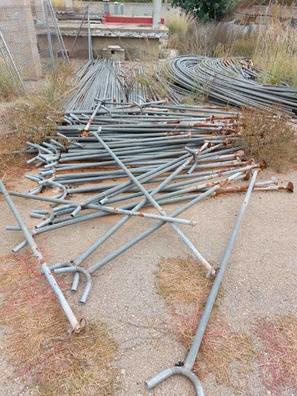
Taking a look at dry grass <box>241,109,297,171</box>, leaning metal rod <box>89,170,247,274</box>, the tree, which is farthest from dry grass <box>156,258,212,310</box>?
the tree

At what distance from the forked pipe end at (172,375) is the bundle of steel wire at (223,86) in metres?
4.59

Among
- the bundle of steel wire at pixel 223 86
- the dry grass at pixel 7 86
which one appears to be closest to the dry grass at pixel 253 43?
the bundle of steel wire at pixel 223 86

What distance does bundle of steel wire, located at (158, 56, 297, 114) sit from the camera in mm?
5301

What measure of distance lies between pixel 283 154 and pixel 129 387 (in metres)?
3.16

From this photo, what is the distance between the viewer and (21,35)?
6.51 metres

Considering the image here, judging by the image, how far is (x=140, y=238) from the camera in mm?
2430

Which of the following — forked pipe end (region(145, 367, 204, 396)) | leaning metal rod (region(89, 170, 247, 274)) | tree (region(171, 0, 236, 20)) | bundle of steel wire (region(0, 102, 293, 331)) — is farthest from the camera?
tree (region(171, 0, 236, 20))

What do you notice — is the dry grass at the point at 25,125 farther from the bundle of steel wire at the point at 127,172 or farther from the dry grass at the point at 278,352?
the dry grass at the point at 278,352

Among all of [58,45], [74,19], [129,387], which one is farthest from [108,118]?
[74,19]

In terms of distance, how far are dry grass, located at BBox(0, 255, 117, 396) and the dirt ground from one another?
6 cm

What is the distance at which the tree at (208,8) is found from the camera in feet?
41.7

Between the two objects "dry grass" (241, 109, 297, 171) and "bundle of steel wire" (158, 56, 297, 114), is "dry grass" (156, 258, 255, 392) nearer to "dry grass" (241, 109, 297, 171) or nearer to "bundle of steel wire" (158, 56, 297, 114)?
"dry grass" (241, 109, 297, 171)

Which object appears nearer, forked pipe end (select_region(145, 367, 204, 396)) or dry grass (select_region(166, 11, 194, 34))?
forked pipe end (select_region(145, 367, 204, 396))

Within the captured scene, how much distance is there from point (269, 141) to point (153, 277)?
2.40 m
